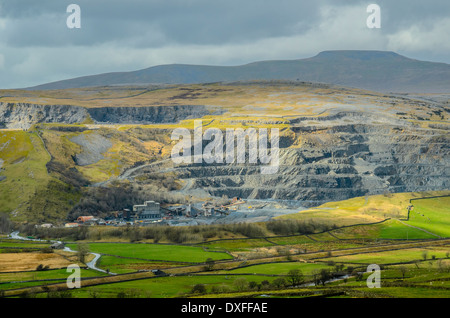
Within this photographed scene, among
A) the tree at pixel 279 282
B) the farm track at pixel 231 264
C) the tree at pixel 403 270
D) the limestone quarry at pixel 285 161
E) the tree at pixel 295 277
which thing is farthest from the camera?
the limestone quarry at pixel 285 161

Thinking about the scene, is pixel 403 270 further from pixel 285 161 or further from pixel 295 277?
pixel 285 161

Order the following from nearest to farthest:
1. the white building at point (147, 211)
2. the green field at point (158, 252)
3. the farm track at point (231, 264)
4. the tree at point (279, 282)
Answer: the farm track at point (231, 264) < the tree at point (279, 282) < the green field at point (158, 252) < the white building at point (147, 211)

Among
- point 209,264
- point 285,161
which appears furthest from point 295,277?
point 285,161

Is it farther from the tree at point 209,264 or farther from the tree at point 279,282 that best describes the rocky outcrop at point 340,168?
the tree at point 279,282

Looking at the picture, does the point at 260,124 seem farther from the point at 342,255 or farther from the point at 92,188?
the point at 342,255

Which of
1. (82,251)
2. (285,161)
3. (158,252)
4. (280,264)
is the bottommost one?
(158,252)

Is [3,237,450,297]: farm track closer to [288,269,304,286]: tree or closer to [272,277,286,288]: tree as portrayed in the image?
[288,269,304,286]: tree

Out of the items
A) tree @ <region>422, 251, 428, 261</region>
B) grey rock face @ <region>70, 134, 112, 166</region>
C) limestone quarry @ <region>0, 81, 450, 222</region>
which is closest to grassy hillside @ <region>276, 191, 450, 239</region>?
limestone quarry @ <region>0, 81, 450, 222</region>

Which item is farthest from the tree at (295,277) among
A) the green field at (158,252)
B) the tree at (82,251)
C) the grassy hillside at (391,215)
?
the grassy hillside at (391,215)
